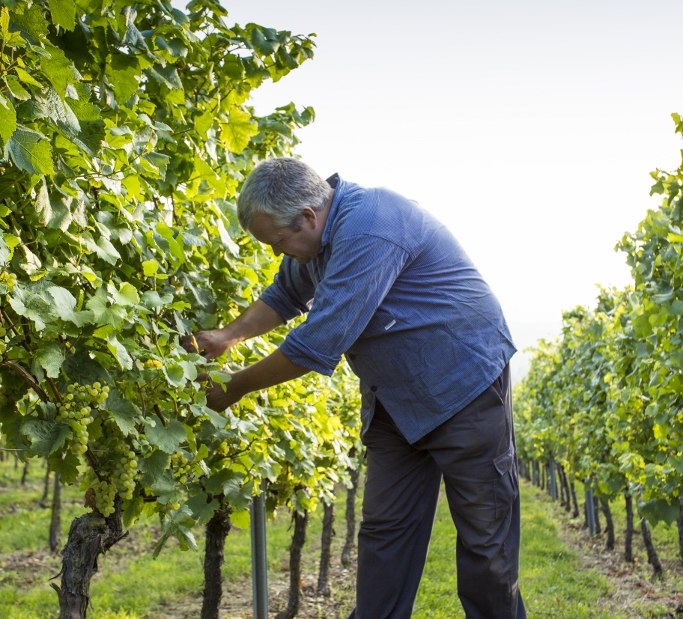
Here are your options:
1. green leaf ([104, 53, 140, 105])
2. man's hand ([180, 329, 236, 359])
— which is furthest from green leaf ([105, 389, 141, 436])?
green leaf ([104, 53, 140, 105])

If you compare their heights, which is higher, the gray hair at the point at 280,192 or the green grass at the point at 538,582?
the gray hair at the point at 280,192

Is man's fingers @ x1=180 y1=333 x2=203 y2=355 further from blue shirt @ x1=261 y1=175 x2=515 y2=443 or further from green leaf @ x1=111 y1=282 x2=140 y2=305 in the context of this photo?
green leaf @ x1=111 y1=282 x2=140 y2=305

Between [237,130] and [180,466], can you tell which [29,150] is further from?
[237,130]

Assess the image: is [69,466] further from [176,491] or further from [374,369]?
[374,369]

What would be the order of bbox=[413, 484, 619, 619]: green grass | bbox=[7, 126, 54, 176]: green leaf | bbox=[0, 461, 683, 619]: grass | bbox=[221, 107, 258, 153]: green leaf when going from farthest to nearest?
1. bbox=[0, 461, 683, 619]: grass
2. bbox=[413, 484, 619, 619]: green grass
3. bbox=[221, 107, 258, 153]: green leaf
4. bbox=[7, 126, 54, 176]: green leaf

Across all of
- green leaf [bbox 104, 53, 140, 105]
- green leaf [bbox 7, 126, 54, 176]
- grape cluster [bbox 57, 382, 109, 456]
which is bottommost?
grape cluster [bbox 57, 382, 109, 456]

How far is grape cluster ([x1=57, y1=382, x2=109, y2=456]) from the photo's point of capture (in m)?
2.17

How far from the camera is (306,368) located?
2869mm

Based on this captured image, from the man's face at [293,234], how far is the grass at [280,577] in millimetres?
3858

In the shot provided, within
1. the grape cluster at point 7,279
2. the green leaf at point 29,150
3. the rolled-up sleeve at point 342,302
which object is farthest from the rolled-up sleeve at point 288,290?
the green leaf at point 29,150

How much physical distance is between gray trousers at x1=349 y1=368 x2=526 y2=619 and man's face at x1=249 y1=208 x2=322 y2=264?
2.40 feet

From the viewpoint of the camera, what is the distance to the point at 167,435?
2475 millimetres

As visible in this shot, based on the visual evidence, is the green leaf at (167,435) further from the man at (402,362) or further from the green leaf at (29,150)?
the green leaf at (29,150)

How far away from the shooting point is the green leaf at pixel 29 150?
1.62 metres
